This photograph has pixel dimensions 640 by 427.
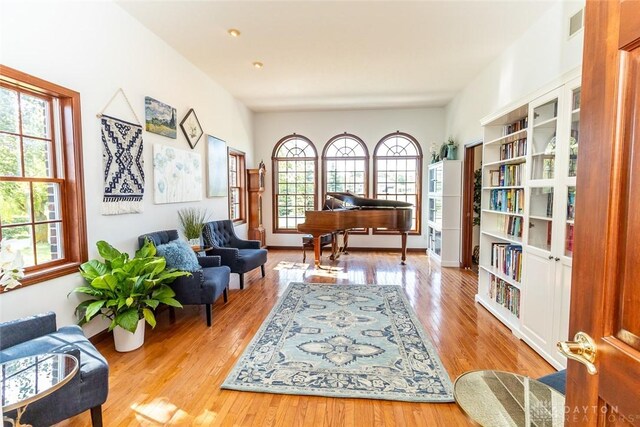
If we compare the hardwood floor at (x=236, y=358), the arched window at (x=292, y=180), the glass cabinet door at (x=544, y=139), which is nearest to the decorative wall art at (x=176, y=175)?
the hardwood floor at (x=236, y=358)

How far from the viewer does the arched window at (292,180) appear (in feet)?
24.0

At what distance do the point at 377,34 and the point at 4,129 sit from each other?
3480 mm

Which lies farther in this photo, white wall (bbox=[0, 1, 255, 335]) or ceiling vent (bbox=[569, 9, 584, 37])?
ceiling vent (bbox=[569, 9, 584, 37])

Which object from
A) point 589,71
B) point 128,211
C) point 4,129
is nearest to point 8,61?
point 4,129

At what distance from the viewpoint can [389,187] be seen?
721 cm

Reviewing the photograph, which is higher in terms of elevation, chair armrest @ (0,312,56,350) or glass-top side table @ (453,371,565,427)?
chair armrest @ (0,312,56,350)

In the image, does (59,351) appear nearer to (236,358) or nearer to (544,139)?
(236,358)

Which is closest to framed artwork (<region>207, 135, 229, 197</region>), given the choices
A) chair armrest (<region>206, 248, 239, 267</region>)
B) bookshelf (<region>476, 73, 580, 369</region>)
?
chair armrest (<region>206, 248, 239, 267</region>)

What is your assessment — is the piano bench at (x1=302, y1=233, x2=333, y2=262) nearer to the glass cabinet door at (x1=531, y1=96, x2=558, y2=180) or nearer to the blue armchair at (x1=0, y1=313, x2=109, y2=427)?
the glass cabinet door at (x1=531, y1=96, x2=558, y2=180)

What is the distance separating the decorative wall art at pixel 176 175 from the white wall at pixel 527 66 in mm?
3940

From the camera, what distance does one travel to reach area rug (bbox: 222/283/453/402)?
220 cm

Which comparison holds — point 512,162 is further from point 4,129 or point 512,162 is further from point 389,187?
point 4,129

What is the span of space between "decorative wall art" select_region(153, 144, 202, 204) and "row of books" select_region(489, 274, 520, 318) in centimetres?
399

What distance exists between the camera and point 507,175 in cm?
350
